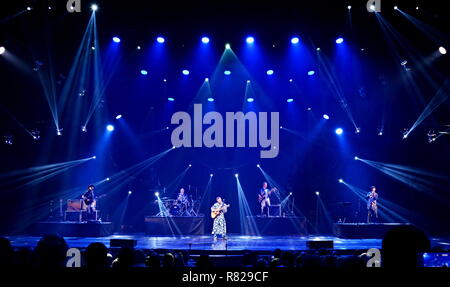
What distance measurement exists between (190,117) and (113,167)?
3.86 m

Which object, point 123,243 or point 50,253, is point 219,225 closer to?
point 123,243

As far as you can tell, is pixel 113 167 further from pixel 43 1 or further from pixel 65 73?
pixel 43 1

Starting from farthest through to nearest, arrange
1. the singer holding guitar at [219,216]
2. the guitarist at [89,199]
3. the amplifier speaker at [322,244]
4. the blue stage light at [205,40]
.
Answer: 1. the guitarist at [89,199]
2. the singer holding guitar at [219,216]
3. the blue stage light at [205,40]
4. the amplifier speaker at [322,244]

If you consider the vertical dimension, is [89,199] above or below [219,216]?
above

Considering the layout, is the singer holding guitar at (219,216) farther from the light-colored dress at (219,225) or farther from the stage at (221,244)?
the stage at (221,244)

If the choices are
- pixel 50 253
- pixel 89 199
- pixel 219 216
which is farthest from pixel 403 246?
pixel 89 199

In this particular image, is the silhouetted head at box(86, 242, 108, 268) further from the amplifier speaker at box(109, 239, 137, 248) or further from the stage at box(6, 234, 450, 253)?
the amplifier speaker at box(109, 239, 137, 248)

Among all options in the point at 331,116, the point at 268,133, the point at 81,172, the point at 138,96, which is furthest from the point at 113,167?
the point at 331,116

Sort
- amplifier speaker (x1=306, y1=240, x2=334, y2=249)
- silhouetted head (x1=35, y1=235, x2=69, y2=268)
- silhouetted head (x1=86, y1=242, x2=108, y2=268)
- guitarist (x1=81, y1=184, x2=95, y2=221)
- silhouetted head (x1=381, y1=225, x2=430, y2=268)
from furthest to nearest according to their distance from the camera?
guitarist (x1=81, y1=184, x2=95, y2=221) → amplifier speaker (x1=306, y1=240, x2=334, y2=249) → silhouetted head (x1=86, y1=242, x2=108, y2=268) → silhouetted head (x1=35, y1=235, x2=69, y2=268) → silhouetted head (x1=381, y1=225, x2=430, y2=268)

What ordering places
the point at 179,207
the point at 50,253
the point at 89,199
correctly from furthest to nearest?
the point at 179,207 < the point at 89,199 < the point at 50,253

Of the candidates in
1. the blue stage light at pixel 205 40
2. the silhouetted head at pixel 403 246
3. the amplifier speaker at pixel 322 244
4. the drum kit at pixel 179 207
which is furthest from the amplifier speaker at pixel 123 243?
the blue stage light at pixel 205 40

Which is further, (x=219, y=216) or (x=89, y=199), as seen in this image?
(x=89, y=199)

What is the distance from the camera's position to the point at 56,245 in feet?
6.73

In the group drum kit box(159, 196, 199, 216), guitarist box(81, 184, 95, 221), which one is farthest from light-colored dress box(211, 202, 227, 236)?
guitarist box(81, 184, 95, 221)
